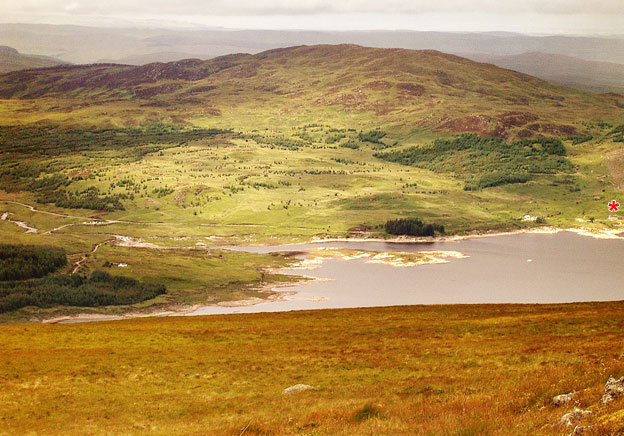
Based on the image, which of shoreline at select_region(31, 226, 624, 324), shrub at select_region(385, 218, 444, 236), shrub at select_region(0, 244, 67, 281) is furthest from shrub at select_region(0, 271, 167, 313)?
shrub at select_region(385, 218, 444, 236)

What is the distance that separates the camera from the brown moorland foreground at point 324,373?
25.3 meters

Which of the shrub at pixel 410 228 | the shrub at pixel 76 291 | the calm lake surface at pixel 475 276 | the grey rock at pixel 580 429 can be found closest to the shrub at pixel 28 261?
the shrub at pixel 76 291

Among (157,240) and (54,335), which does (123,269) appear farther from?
(54,335)

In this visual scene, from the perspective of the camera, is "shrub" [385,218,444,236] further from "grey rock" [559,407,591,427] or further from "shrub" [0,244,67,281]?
"grey rock" [559,407,591,427]

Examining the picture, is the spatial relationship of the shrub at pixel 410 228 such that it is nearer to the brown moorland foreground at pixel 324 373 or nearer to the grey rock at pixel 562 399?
the brown moorland foreground at pixel 324 373

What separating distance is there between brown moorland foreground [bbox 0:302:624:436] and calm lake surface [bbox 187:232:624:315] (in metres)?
→ 61.0

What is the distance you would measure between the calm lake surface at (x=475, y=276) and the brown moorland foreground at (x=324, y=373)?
6100 cm

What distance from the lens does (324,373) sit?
38.4 meters

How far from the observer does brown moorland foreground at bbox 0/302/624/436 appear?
25.3 metres

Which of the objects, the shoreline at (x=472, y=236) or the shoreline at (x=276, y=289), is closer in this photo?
the shoreline at (x=276, y=289)

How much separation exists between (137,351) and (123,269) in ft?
313

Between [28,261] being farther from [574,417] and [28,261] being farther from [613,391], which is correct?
[574,417]

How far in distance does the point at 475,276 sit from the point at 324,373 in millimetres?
110837

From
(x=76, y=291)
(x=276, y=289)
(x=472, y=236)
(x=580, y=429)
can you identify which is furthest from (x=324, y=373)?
(x=472, y=236)
